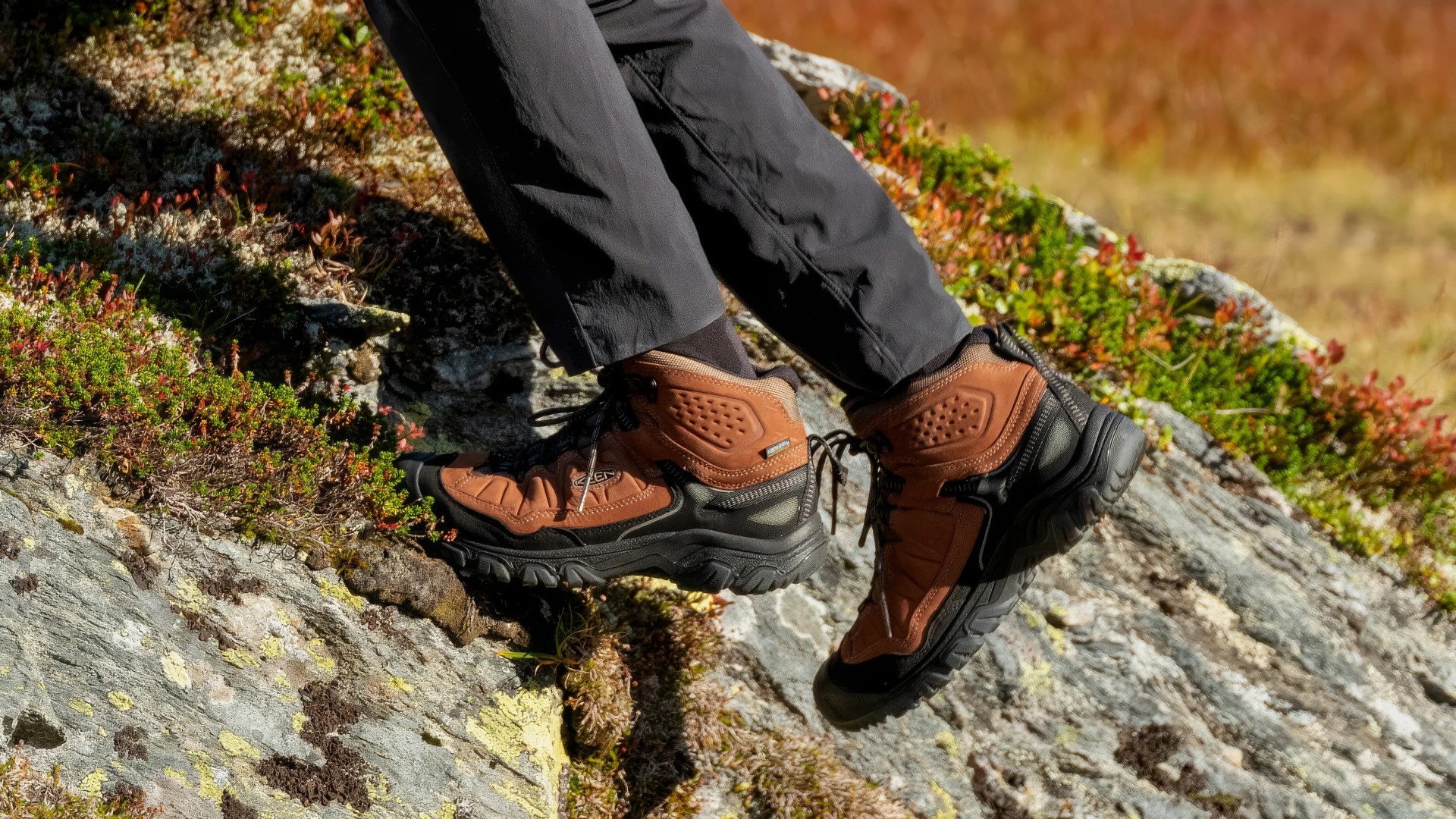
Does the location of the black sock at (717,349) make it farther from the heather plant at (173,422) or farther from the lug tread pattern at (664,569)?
the heather plant at (173,422)

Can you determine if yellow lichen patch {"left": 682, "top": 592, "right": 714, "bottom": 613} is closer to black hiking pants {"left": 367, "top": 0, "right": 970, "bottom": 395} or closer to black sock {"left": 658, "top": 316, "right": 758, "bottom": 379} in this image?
black sock {"left": 658, "top": 316, "right": 758, "bottom": 379}

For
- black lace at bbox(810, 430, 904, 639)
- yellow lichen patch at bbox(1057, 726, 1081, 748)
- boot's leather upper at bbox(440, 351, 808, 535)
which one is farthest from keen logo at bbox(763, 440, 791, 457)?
yellow lichen patch at bbox(1057, 726, 1081, 748)

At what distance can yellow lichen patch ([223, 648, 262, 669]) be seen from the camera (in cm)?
270

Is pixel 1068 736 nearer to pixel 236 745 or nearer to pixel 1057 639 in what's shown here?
pixel 1057 639

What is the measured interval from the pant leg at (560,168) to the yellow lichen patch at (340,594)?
1016mm

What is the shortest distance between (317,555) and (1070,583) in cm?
301

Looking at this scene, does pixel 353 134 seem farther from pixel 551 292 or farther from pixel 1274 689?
pixel 1274 689

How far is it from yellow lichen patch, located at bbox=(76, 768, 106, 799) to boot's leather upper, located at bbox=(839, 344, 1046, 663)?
6.82 feet

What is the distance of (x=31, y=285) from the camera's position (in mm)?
3191

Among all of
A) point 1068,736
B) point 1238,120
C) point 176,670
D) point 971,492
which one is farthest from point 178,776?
point 1238,120

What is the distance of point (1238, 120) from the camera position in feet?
45.6

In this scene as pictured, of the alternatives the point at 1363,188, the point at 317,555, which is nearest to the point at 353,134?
the point at 317,555

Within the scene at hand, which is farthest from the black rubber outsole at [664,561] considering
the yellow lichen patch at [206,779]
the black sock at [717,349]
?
the yellow lichen patch at [206,779]

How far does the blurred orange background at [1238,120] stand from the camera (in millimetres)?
9211
